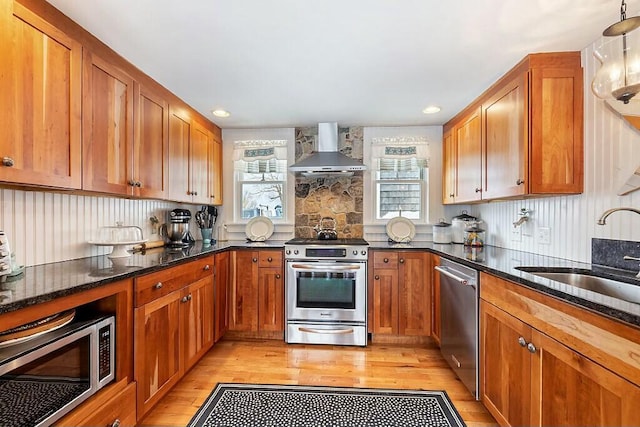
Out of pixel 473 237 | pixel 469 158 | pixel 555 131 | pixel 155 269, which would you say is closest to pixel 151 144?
pixel 155 269

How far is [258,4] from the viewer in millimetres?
1501

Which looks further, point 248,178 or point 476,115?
point 248,178

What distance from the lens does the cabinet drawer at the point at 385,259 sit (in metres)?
3.03

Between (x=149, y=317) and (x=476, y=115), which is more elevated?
(x=476, y=115)

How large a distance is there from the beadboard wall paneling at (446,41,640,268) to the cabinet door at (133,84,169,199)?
2932 millimetres

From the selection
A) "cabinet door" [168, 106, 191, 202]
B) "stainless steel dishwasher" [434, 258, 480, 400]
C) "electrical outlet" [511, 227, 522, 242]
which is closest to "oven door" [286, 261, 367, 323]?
"stainless steel dishwasher" [434, 258, 480, 400]

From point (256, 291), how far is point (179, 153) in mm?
1489

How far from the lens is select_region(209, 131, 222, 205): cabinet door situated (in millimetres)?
3443

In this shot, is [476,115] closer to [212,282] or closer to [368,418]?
[368,418]

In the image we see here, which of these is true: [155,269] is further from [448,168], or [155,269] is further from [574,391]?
[448,168]

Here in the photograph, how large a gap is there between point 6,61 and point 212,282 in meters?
1.95

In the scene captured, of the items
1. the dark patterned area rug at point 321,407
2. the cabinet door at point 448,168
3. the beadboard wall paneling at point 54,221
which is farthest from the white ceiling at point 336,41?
the dark patterned area rug at point 321,407

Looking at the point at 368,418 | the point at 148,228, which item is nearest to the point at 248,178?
the point at 148,228

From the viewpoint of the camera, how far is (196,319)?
8.02ft
